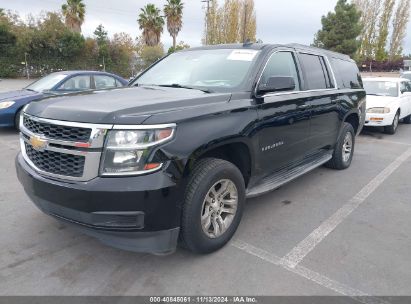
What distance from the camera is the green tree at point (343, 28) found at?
113 ft

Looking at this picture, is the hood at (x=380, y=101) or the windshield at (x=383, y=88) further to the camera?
the windshield at (x=383, y=88)

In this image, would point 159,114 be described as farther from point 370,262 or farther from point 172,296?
point 370,262

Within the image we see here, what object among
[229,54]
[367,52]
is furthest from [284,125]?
[367,52]

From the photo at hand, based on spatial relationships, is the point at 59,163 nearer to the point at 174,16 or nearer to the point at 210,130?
the point at 210,130

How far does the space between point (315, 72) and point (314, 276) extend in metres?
2.92

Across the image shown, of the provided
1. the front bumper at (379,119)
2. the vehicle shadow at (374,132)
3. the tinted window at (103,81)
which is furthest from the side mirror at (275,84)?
the vehicle shadow at (374,132)

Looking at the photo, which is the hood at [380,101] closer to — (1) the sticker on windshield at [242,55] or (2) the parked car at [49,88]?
(2) the parked car at [49,88]

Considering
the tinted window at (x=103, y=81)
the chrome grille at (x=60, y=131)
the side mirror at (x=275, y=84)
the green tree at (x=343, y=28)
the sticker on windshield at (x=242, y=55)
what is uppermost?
the green tree at (x=343, y=28)

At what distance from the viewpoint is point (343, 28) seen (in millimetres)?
34688

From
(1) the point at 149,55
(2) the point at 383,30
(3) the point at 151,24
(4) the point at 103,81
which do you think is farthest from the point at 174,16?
(4) the point at 103,81

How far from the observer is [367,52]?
1655 inches

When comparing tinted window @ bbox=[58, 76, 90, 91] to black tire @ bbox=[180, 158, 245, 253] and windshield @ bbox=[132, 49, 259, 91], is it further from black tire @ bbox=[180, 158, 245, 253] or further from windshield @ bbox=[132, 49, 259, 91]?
black tire @ bbox=[180, 158, 245, 253]

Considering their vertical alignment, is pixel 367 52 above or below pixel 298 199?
above

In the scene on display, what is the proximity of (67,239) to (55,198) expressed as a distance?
0.88 metres
